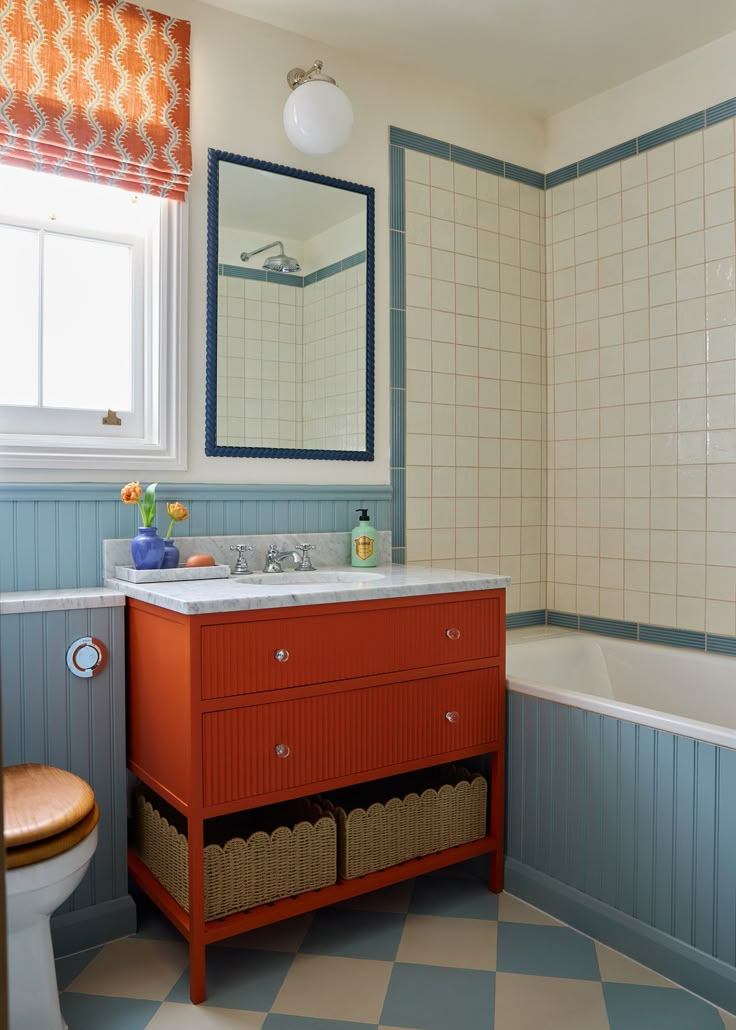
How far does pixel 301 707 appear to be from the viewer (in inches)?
70.8

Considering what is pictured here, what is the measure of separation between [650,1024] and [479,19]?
2.60 m

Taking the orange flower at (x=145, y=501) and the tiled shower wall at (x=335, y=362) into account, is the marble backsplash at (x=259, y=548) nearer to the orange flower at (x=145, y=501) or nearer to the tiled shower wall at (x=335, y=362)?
the orange flower at (x=145, y=501)

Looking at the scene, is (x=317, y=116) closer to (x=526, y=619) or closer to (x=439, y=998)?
(x=526, y=619)

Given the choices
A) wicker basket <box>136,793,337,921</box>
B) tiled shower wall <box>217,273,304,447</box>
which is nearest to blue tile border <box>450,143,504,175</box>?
tiled shower wall <box>217,273,304,447</box>

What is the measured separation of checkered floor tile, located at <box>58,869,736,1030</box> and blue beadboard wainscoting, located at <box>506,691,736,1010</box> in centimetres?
7

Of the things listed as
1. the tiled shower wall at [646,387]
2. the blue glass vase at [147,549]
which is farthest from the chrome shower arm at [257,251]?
the tiled shower wall at [646,387]

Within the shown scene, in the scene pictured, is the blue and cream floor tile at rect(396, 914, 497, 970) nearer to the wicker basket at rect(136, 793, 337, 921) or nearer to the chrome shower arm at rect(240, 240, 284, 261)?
the wicker basket at rect(136, 793, 337, 921)

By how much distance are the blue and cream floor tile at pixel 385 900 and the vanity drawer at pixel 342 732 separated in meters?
0.40

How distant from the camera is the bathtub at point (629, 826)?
168 cm

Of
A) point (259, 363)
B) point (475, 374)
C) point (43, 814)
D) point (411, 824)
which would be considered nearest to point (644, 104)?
point (475, 374)

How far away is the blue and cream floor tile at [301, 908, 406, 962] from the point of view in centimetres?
186

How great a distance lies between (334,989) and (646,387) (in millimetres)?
2044

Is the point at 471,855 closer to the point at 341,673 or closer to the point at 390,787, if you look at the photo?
the point at 390,787

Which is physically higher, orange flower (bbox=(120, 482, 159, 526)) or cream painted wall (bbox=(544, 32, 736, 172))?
cream painted wall (bbox=(544, 32, 736, 172))
